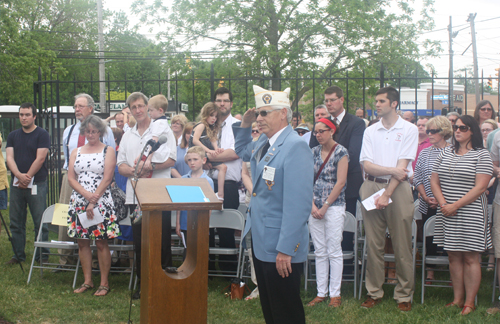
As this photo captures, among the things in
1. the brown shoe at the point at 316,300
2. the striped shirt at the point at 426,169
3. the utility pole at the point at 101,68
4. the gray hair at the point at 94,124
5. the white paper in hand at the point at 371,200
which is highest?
the utility pole at the point at 101,68

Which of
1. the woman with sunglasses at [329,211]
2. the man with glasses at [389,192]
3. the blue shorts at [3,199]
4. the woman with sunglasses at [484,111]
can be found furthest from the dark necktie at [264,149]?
the blue shorts at [3,199]

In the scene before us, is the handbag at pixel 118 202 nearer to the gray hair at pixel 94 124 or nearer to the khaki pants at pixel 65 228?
the gray hair at pixel 94 124

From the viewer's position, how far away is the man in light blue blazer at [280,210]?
284 cm

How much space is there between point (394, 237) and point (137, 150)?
113 inches

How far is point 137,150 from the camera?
5.11 m

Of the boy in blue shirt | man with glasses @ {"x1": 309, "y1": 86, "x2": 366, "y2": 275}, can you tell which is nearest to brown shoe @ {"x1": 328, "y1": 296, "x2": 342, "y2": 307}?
man with glasses @ {"x1": 309, "y1": 86, "x2": 366, "y2": 275}

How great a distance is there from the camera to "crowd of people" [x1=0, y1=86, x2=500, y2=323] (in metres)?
3.08

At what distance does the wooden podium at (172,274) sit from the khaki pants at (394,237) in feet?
7.10

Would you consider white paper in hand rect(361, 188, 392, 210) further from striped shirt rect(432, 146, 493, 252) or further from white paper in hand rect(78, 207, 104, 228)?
white paper in hand rect(78, 207, 104, 228)

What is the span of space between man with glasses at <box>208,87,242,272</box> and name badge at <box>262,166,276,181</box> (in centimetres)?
249

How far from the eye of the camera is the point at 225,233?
5.54 meters

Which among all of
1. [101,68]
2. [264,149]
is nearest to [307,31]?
[101,68]

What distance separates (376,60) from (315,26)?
7.56ft

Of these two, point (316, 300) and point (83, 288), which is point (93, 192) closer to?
point (83, 288)
